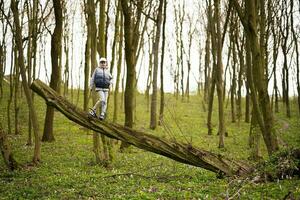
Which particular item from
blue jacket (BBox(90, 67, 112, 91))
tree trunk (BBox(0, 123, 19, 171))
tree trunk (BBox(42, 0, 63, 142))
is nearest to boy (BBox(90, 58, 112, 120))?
blue jacket (BBox(90, 67, 112, 91))

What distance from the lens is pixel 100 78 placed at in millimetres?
12820

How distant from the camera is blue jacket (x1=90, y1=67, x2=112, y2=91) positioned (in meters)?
12.8

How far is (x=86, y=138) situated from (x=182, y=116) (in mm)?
15160

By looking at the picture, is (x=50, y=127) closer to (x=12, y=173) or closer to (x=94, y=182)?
(x=12, y=173)

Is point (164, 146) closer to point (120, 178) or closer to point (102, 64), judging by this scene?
point (120, 178)

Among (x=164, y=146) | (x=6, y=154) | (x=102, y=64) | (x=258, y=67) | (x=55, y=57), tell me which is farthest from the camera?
(x=55, y=57)

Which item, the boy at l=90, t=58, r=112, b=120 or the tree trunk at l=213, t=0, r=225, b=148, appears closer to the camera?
the boy at l=90, t=58, r=112, b=120

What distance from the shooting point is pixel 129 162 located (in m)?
17.4

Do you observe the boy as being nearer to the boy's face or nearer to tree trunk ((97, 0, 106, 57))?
the boy's face

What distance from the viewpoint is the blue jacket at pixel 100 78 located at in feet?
42.1

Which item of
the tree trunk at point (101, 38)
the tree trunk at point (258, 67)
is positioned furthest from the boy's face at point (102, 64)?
the tree trunk at point (258, 67)

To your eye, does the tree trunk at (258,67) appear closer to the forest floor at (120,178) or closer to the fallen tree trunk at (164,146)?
the forest floor at (120,178)

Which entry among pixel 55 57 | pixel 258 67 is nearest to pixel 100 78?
pixel 258 67

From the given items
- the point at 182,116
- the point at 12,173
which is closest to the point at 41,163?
the point at 12,173
